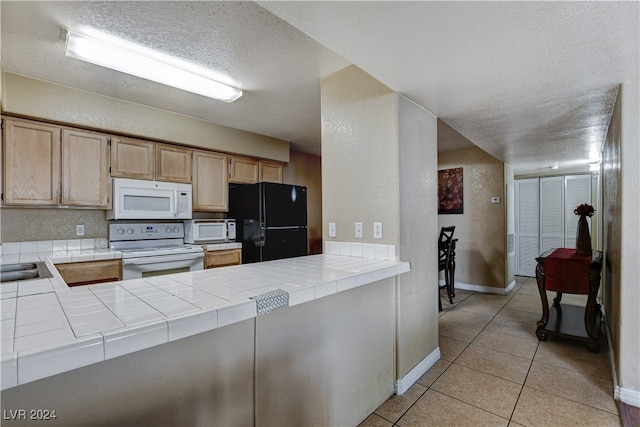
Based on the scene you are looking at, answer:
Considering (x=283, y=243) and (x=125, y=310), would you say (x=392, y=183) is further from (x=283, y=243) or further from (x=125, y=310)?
(x=283, y=243)

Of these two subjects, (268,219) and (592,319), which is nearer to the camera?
(592,319)

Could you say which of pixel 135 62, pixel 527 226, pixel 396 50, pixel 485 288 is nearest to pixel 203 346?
pixel 396 50

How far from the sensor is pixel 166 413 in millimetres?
1011

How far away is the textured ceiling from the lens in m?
1.24

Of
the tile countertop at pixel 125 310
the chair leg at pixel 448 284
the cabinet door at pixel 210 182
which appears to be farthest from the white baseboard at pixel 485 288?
the tile countertop at pixel 125 310

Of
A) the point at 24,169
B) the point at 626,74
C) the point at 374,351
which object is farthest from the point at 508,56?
the point at 24,169

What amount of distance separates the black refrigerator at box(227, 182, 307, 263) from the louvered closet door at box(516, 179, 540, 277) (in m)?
4.44

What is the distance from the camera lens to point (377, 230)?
2.08 metres

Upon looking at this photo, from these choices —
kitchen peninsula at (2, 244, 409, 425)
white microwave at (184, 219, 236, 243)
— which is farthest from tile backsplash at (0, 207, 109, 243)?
kitchen peninsula at (2, 244, 409, 425)

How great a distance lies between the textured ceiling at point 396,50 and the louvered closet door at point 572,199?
2.66 metres

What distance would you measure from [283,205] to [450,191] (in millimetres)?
2991

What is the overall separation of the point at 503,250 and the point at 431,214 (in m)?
2.87

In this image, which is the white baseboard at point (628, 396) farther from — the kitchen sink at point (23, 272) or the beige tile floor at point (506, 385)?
the kitchen sink at point (23, 272)

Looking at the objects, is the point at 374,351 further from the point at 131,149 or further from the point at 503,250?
the point at 503,250
